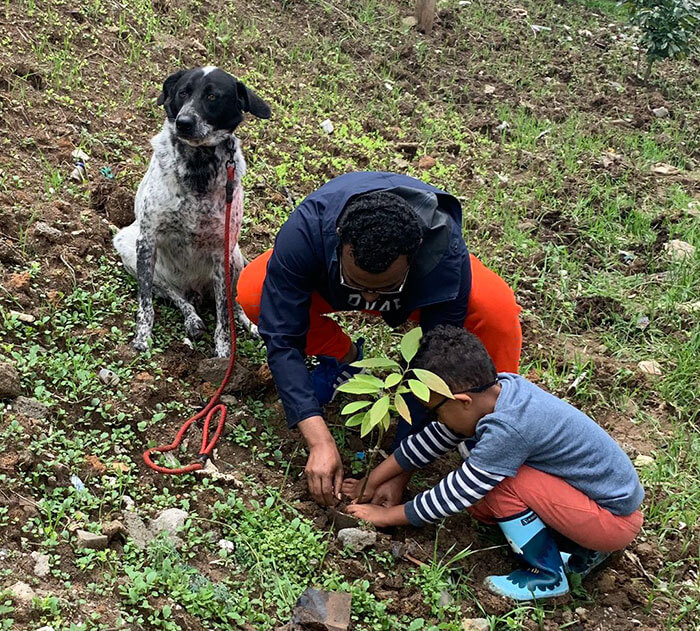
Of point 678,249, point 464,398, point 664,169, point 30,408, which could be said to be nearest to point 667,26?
point 664,169

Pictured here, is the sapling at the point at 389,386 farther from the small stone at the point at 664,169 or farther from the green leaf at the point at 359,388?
the small stone at the point at 664,169

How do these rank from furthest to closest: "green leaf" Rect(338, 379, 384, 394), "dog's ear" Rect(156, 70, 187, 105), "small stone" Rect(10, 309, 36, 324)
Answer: "dog's ear" Rect(156, 70, 187, 105) → "small stone" Rect(10, 309, 36, 324) → "green leaf" Rect(338, 379, 384, 394)

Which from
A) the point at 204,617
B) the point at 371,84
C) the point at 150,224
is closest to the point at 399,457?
the point at 204,617

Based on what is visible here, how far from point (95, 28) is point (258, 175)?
71.9 inches

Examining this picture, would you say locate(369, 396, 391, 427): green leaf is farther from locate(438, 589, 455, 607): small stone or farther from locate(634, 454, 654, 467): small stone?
locate(634, 454, 654, 467): small stone

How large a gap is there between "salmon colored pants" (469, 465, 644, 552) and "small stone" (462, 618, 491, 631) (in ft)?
1.20

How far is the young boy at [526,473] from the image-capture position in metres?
A: 2.77

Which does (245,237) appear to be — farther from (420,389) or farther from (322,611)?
(322,611)

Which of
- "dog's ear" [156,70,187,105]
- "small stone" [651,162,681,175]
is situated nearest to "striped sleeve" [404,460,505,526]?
"dog's ear" [156,70,187,105]

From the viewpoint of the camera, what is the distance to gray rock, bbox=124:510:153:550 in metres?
2.69

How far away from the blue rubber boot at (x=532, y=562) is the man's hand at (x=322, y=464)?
63 centimetres

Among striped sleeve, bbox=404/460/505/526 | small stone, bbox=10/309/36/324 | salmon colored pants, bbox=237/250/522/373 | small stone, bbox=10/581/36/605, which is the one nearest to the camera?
small stone, bbox=10/581/36/605

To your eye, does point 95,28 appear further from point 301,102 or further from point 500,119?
point 500,119

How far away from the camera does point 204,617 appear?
2473 mm
